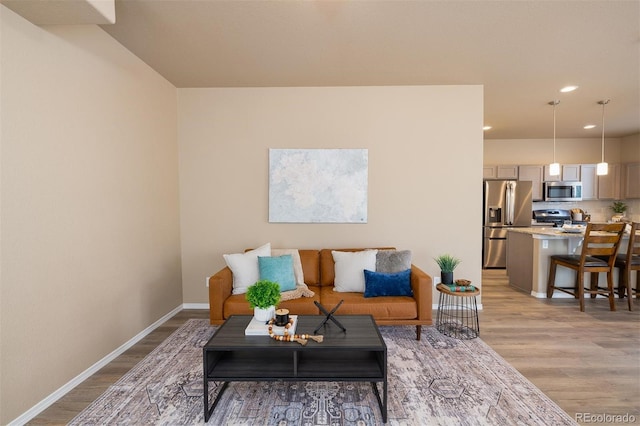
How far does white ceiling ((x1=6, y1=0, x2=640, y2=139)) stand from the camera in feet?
7.38

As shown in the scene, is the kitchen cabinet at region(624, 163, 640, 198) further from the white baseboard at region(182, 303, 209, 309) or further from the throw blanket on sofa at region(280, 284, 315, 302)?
the white baseboard at region(182, 303, 209, 309)

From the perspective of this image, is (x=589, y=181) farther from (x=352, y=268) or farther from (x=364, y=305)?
(x=364, y=305)

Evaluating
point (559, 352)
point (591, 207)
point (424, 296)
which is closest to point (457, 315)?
point (559, 352)

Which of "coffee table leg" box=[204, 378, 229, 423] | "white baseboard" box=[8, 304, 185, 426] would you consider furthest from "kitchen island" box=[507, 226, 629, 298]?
"white baseboard" box=[8, 304, 185, 426]

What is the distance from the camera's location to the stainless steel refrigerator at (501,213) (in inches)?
242

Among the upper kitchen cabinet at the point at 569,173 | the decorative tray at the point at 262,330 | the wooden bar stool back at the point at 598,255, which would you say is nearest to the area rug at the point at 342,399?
the decorative tray at the point at 262,330

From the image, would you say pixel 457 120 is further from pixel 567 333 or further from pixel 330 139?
pixel 567 333

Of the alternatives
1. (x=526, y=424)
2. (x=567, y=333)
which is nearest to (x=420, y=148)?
(x=567, y=333)

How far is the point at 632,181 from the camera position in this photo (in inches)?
241

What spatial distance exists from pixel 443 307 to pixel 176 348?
295 cm

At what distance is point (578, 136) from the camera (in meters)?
6.54

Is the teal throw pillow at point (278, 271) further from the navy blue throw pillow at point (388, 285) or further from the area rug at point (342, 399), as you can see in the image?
the area rug at point (342, 399)

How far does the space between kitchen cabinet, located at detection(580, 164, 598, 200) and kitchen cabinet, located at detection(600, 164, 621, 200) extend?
0.10 metres

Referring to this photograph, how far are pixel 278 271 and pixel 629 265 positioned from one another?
4329mm
